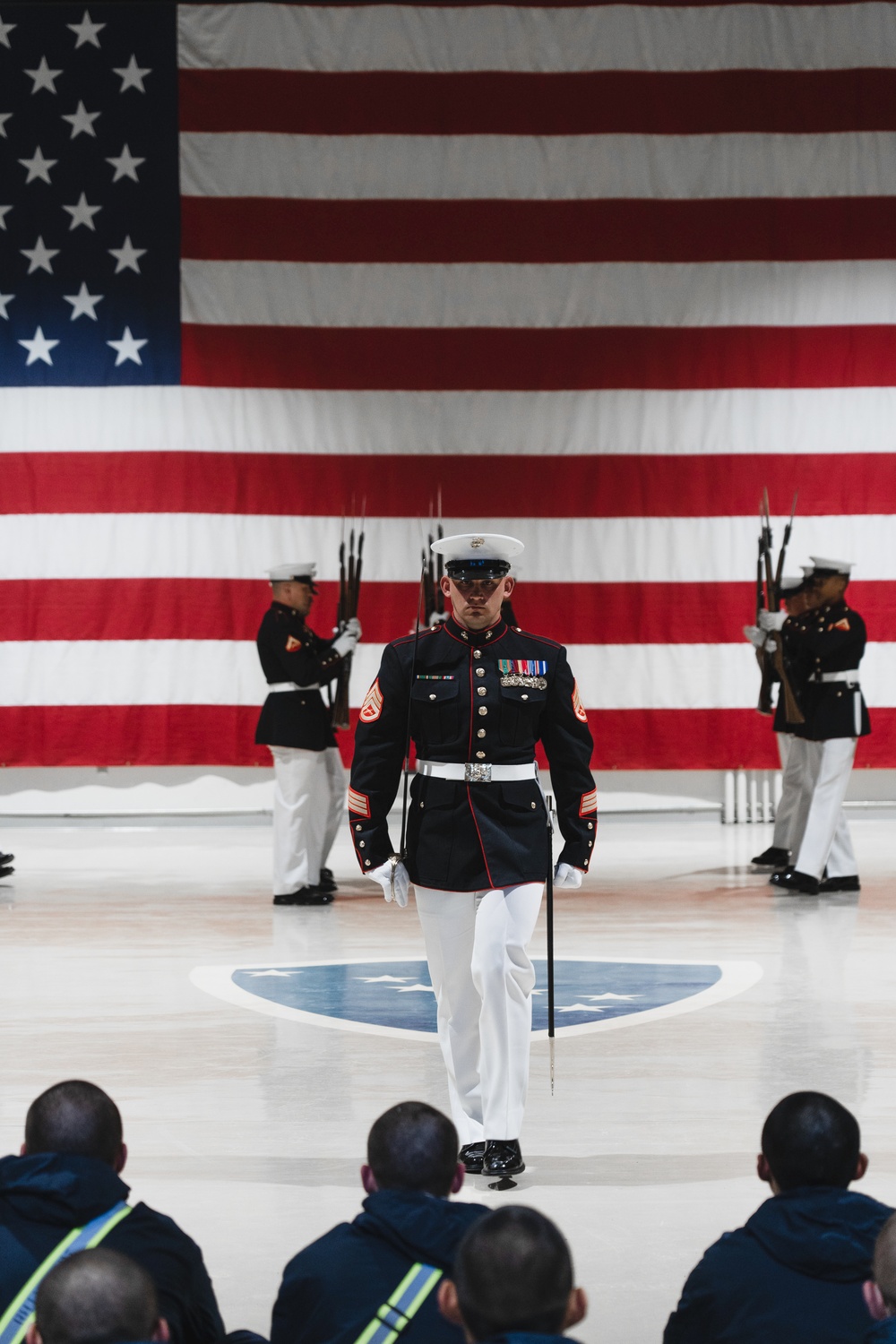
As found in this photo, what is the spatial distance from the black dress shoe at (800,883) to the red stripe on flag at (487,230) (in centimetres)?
455

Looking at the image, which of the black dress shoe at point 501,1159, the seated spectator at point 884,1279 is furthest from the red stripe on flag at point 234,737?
the seated spectator at point 884,1279

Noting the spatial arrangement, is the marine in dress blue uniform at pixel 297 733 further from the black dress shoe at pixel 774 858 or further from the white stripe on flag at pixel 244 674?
the black dress shoe at pixel 774 858

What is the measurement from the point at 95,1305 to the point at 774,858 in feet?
25.4

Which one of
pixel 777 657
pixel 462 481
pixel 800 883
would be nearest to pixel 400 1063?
pixel 800 883

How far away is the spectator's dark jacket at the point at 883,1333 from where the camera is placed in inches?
66.8

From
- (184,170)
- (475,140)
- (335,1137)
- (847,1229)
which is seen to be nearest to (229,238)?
(184,170)

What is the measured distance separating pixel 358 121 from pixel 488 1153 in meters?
8.40

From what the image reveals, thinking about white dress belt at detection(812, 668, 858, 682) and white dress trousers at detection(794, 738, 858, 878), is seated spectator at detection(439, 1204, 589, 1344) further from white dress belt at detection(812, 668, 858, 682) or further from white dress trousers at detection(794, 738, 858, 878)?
white dress belt at detection(812, 668, 858, 682)

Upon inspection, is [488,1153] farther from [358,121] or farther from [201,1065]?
[358,121]

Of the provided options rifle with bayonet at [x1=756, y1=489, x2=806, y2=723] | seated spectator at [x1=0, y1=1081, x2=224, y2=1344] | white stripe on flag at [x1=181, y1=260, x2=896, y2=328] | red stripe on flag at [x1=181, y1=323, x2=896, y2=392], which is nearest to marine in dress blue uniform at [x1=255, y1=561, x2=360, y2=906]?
rifle with bayonet at [x1=756, y1=489, x2=806, y2=723]

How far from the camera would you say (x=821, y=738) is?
26.8 ft

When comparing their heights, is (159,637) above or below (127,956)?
above

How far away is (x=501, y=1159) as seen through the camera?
12.3 feet

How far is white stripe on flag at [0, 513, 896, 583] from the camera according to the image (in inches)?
415
